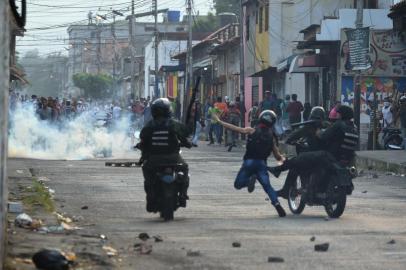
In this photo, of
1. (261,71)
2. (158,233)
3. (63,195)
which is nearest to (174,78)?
(261,71)

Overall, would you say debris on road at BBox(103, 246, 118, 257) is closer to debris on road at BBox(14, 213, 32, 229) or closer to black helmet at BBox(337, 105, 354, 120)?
debris on road at BBox(14, 213, 32, 229)

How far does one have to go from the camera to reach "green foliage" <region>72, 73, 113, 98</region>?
132750 millimetres

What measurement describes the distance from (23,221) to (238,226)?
101 inches

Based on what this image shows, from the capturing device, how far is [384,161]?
27797mm

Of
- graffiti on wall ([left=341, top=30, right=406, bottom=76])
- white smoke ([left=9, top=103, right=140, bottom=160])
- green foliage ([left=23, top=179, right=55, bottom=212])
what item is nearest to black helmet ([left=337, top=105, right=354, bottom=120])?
green foliage ([left=23, top=179, right=55, bottom=212])

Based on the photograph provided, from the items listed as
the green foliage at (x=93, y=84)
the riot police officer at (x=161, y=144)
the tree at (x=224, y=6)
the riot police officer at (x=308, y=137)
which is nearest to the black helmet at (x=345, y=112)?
the riot police officer at (x=308, y=137)

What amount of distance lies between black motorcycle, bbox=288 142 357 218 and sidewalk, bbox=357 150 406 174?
10566 millimetres

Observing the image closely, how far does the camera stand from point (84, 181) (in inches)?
890

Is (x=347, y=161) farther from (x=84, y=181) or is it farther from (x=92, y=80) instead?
(x=92, y=80)

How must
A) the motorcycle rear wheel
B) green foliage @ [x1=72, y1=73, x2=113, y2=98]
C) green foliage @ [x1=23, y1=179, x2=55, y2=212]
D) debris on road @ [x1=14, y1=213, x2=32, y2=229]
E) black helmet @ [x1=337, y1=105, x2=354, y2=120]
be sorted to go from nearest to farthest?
debris on road @ [x1=14, y1=213, x2=32, y2=229] < the motorcycle rear wheel < black helmet @ [x1=337, y1=105, x2=354, y2=120] < green foliage @ [x1=23, y1=179, x2=55, y2=212] < green foliage @ [x1=72, y1=73, x2=113, y2=98]

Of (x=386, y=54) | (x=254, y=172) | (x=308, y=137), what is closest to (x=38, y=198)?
(x=254, y=172)

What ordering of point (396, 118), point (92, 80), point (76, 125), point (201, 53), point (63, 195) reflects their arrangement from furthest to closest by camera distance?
point (92, 80)
point (201, 53)
point (76, 125)
point (396, 118)
point (63, 195)

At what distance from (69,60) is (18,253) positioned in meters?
176

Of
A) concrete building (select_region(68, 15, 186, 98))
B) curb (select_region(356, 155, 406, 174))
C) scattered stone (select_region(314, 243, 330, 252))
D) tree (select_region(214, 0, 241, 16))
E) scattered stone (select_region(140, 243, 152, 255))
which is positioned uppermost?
tree (select_region(214, 0, 241, 16))
